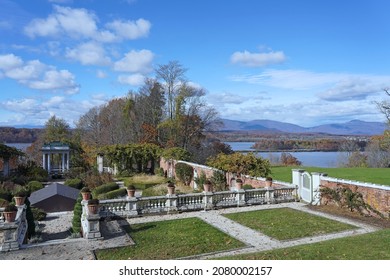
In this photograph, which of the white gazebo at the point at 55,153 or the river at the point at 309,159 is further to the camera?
the river at the point at 309,159

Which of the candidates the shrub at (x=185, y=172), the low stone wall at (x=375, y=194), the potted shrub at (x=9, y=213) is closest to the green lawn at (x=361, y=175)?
the low stone wall at (x=375, y=194)

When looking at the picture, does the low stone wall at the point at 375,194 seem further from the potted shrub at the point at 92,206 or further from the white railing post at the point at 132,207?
the potted shrub at the point at 92,206

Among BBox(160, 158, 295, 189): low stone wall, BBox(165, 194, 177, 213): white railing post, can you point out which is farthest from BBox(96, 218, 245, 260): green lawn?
BBox(160, 158, 295, 189): low stone wall

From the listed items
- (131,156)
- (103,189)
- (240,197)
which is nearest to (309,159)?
(131,156)

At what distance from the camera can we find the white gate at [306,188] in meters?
15.9

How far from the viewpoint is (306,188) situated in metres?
16.3

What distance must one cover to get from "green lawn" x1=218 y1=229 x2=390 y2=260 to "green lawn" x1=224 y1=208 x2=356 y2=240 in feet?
6.58

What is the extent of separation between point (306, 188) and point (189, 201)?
19.5ft

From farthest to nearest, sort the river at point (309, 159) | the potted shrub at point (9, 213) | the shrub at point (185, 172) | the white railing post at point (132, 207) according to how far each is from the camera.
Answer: the river at point (309, 159) → the shrub at point (185, 172) → the white railing post at point (132, 207) → the potted shrub at point (9, 213)

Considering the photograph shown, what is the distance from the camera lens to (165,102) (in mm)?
40031

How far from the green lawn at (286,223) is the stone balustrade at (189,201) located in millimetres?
1578

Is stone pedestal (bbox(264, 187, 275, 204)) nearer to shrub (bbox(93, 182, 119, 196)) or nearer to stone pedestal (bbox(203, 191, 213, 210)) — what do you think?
stone pedestal (bbox(203, 191, 213, 210))
